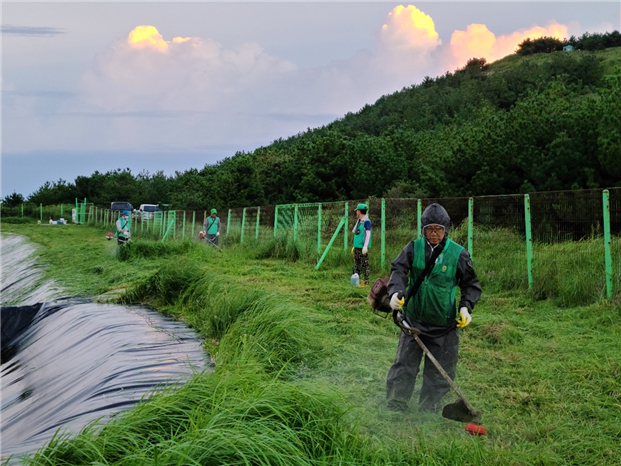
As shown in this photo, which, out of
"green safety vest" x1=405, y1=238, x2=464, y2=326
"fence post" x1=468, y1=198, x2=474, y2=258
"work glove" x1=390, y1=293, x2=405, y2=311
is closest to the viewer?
"work glove" x1=390, y1=293, x2=405, y2=311

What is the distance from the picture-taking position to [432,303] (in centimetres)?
452

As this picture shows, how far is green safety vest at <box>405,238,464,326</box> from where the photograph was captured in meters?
4.50

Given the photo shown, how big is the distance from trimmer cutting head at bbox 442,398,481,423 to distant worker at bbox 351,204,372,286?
6.47m

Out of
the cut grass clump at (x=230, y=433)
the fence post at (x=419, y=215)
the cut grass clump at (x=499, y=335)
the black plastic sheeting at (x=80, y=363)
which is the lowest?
the black plastic sheeting at (x=80, y=363)

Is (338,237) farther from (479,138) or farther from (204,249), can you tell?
(479,138)

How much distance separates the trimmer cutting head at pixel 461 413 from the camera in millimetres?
4223

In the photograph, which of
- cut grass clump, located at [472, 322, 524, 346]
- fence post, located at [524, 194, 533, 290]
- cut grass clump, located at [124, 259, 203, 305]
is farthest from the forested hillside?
cut grass clump, located at [124, 259, 203, 305]

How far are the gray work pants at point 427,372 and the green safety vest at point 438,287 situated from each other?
174mm

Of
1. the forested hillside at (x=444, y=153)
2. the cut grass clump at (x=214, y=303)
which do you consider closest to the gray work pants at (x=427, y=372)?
the cut grass clump at (x=214, y=303)

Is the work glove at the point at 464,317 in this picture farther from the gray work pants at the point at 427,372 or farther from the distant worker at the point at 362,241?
the distant worker at the point at 362,241

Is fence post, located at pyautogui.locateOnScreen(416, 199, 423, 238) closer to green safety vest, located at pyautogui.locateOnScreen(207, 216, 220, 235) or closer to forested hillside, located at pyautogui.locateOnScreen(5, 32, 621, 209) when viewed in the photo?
green safety vest, located at pyautogui.locateOnScreen(207, 216, 220, 235)

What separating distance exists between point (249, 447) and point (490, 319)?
16.8 feet

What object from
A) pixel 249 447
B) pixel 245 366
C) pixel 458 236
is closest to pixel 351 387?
pixel 245 366

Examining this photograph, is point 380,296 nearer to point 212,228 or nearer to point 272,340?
point 272,340
